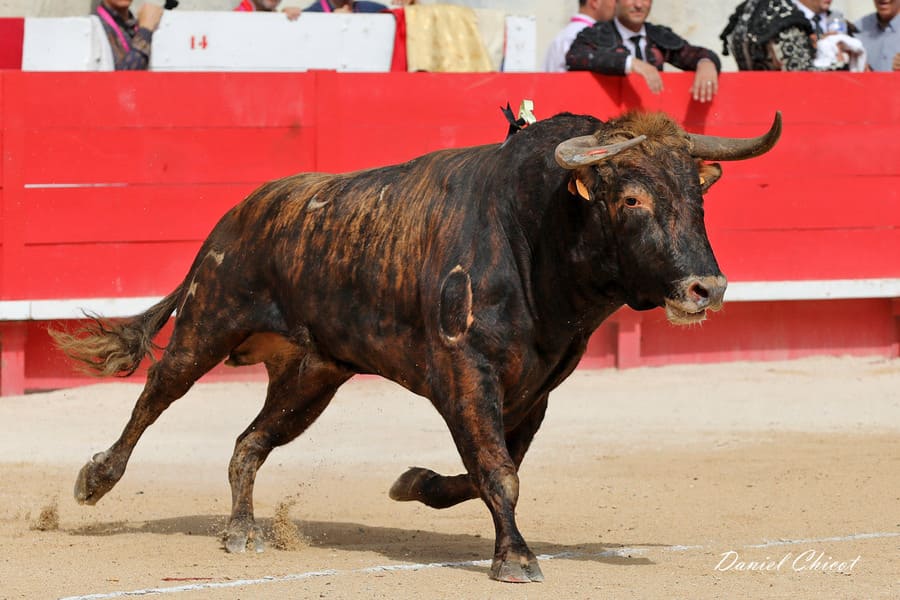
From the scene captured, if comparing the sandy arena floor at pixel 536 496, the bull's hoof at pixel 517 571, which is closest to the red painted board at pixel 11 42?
the sandy arena floor at pixel 536 496

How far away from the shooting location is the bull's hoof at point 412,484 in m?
5.05

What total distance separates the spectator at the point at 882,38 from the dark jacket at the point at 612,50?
1.19m

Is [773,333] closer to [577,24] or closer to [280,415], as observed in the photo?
[577,24]

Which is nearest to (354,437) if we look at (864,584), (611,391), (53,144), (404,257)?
(611,391)

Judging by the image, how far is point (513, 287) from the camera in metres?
A: 4.52

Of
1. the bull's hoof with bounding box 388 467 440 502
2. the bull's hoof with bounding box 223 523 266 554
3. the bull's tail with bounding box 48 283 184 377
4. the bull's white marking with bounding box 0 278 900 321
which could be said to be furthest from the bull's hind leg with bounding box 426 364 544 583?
the bull's white marking with bounding box 0 278 900 321

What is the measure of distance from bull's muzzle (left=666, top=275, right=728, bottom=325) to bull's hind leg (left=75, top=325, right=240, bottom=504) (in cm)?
167

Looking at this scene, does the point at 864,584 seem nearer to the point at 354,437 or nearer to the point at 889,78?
the point at 354,437

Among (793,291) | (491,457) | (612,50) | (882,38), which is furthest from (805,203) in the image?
(491,457)

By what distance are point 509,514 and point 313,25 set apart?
458 cm

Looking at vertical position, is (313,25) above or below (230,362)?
above

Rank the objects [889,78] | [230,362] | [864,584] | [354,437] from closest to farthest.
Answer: [864,584] → [230,362] → [354,437] → [889,78]

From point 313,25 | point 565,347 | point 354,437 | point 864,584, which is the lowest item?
point 354,437

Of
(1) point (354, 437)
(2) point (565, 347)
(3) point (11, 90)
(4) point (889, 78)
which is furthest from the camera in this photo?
(4) point (889, 78)
